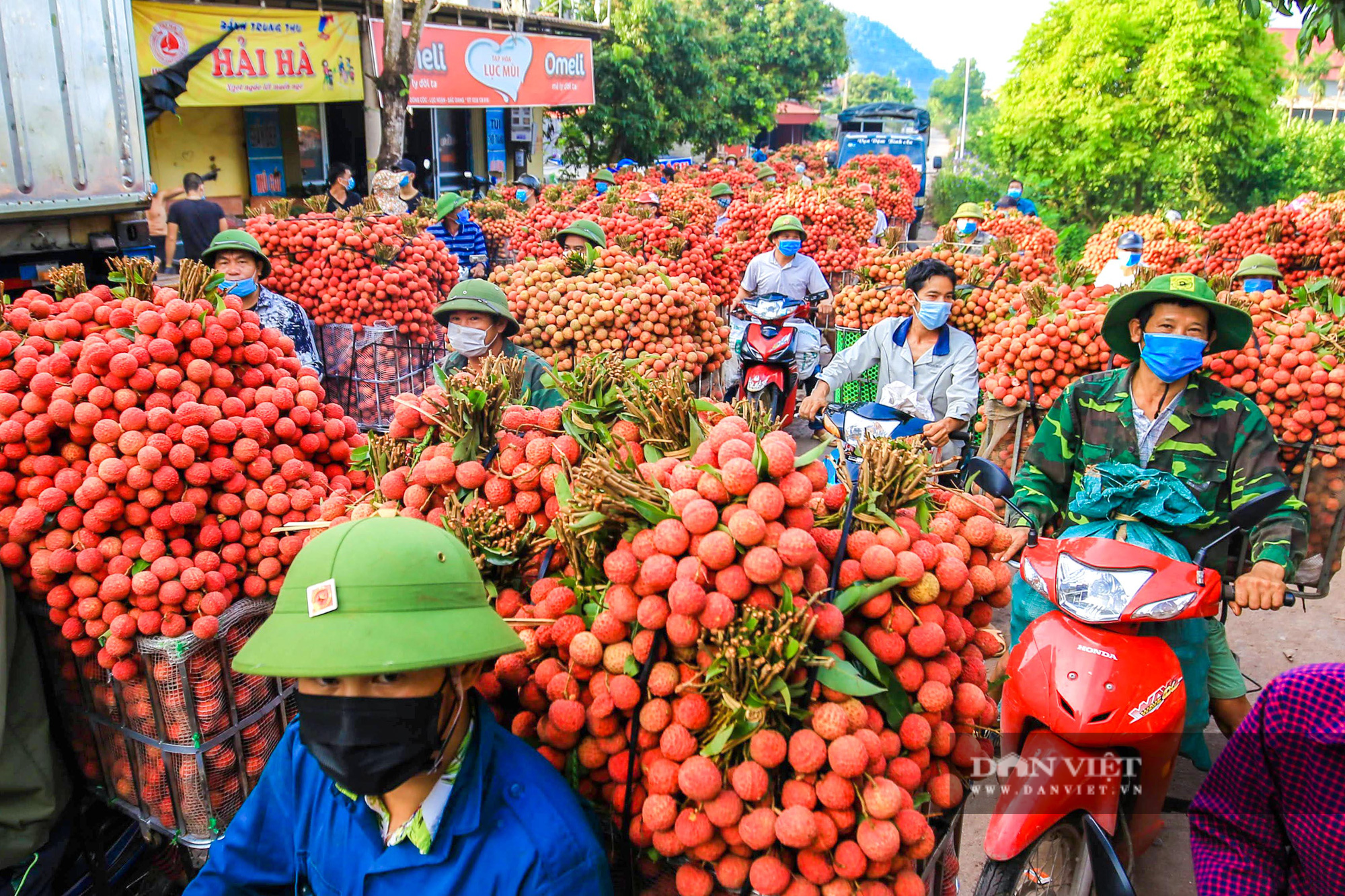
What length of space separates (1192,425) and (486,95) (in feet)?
57.7

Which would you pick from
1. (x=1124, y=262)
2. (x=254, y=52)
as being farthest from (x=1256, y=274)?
(x=254, y=52)

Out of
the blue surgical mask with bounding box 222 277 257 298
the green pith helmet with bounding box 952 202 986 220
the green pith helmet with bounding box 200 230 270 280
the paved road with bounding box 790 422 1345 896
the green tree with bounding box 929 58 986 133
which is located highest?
the green tree with bounding box 929 58 986 133

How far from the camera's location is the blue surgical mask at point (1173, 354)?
2.99 meters

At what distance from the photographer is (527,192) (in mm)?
13547

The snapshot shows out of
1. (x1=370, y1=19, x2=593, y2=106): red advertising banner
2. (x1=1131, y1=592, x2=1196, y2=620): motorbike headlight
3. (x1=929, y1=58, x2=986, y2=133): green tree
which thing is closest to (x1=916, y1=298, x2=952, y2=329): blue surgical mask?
(x1=1131, y1=592, x2=1196, y2=620): motorbike headlight

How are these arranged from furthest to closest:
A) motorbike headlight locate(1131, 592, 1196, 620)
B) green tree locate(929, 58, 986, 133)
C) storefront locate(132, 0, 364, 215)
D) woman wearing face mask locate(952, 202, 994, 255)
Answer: green tree locate(929, 58, 986, 133)
storefront locate(132, 0, 364, 215)
woman wearing face mask locate(952, 202, 994, 255)
motorbike headlight locate(1131, 592, 1196, 620)

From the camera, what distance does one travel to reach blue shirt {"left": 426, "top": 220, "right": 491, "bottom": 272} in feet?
30.7

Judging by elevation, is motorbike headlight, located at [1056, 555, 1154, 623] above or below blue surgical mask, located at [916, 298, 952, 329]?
below

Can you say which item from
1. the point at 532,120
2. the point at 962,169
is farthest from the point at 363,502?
the point at 962,169

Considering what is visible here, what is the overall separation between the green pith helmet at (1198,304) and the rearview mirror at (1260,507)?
0.54 meters

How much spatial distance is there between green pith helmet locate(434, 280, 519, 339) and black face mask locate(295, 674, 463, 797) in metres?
3.07

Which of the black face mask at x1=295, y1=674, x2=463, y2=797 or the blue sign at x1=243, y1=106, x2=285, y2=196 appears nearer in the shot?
the black face mask at x1=295, y1=674, x2=463, y2=797

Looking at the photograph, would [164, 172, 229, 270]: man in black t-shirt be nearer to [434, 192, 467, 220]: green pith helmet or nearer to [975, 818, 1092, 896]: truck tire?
[434, 192, 467, 220]: green pith helmet

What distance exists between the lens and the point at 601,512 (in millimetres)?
1819
